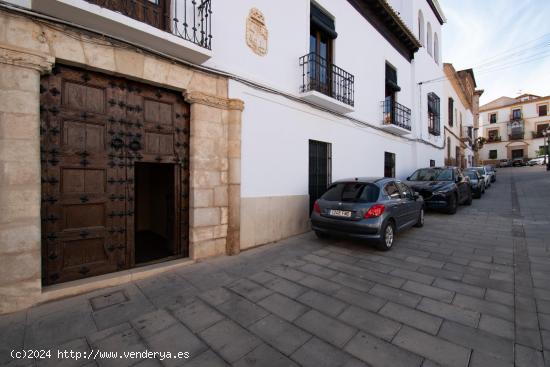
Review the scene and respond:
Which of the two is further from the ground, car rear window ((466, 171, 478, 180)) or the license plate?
car rear window ((466, 171, 478, 180))

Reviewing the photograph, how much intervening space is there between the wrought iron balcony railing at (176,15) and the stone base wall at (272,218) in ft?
10.2

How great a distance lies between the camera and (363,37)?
348 inches

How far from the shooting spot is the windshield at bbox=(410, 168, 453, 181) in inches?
367

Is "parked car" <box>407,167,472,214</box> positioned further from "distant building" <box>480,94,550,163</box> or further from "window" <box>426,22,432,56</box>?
"distant building" <box>480,94,550,163</box>

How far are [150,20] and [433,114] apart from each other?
1632 centimetres

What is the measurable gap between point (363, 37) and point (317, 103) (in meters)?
4.11

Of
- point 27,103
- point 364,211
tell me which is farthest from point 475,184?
point 27,103

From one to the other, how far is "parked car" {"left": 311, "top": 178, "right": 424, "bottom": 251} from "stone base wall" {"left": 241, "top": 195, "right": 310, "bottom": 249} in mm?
783

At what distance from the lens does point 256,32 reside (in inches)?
211

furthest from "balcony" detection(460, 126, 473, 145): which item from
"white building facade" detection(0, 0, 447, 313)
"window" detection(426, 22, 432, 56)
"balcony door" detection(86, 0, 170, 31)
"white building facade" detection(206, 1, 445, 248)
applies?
"balcony door" detection(86, 0, 170, 31)

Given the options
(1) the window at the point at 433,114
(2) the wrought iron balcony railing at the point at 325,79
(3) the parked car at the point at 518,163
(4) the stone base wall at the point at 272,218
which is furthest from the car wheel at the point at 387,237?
(3) the parked car at the point at 518,163

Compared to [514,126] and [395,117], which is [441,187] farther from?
[514,126]

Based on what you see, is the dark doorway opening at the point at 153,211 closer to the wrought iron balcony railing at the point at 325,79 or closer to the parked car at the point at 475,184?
the wrought iron balcony railing at the point at 325,79

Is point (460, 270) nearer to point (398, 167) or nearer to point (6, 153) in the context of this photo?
point (6, 153)
